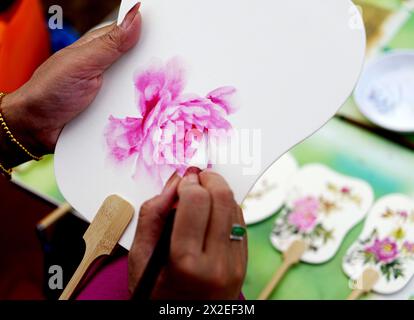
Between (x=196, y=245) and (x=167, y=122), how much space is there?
0.74ft

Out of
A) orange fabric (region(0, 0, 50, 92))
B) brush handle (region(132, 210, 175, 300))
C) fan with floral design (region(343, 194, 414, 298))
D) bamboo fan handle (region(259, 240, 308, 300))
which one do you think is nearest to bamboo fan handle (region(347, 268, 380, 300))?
fan with floral design (region(343, 194, 414, 298))

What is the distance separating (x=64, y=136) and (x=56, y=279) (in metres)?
0.28

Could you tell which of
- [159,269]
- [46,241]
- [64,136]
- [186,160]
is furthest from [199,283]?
[46,241]

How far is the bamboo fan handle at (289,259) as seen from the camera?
3.10 feet

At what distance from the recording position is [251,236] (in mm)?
1012

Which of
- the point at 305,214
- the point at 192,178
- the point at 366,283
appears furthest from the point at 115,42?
the point at 366,283

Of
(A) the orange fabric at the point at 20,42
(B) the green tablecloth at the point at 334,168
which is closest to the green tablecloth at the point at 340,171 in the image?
(B) the green tablecloth at the point at 334,168

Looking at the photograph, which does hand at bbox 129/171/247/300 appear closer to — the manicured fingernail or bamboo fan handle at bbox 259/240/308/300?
the manicured fingernail

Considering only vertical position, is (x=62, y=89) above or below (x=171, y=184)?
above

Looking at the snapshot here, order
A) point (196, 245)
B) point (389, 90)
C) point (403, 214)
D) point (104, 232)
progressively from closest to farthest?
point (196, 245), point (104, 232), point (403, 214), point (389, 90)

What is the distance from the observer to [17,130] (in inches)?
33.7

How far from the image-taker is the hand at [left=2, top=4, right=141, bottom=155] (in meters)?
0.77

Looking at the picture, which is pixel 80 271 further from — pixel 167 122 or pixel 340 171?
pixel 340 171

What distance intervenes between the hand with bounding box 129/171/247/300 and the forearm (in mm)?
314
